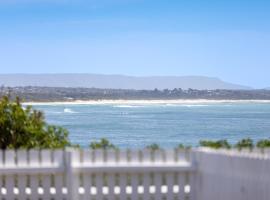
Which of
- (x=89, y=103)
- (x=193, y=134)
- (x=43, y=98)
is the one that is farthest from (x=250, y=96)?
(x=193, y=134)

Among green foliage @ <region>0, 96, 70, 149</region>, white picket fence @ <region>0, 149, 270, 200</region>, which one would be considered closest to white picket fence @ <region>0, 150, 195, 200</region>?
white picket fence @ <region>0, 149, 270, 200</region>

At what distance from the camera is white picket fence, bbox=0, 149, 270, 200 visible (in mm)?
8164

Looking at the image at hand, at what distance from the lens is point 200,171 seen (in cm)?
841

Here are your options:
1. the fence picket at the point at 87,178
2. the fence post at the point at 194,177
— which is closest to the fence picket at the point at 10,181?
the fence picket at the point at 87,178

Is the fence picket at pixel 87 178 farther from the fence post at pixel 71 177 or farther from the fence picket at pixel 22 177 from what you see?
the fence picket at pixel 22 177

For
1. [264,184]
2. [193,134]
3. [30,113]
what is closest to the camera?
[264,184]

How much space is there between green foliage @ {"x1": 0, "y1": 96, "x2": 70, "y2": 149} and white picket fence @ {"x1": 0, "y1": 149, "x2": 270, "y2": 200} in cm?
251

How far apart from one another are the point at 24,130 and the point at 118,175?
3.33 metres

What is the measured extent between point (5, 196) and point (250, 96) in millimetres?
187798

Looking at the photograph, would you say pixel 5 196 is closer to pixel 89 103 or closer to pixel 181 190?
pixel 181 190

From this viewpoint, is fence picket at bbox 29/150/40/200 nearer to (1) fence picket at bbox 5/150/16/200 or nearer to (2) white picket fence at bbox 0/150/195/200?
(2) white picket fence at bbox 0/150/195/200

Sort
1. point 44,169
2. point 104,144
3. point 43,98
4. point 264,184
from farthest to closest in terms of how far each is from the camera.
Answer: point 43,98, point 104,144, point 44,169, point 264,184

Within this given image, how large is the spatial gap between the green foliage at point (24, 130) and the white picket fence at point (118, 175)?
2.51 meters

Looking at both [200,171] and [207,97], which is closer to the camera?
[200,171]
